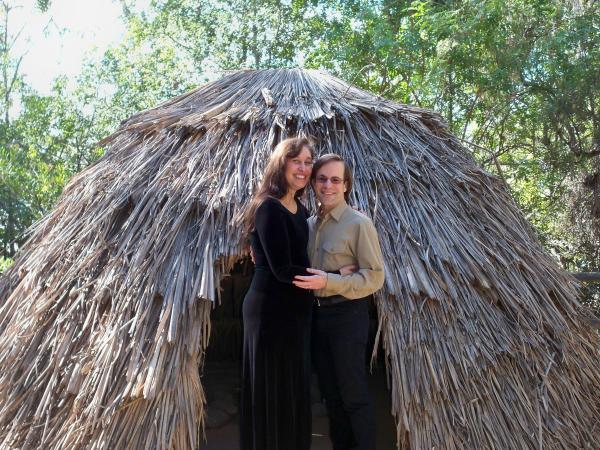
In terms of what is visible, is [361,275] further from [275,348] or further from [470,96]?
[470,96]

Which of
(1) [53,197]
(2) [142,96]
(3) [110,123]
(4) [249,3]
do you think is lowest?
(1) [53,197]

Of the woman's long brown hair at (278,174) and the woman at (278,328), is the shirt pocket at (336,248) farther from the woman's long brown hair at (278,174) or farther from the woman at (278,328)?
the woman's long brown hair at (278,174)

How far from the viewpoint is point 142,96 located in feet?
34.9

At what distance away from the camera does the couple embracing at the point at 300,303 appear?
3021 millimetres

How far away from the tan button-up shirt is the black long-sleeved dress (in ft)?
0.47

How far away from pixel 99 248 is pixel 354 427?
1.71m

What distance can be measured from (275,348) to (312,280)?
0.36 m

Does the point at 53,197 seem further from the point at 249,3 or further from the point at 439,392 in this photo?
the point at 439,392

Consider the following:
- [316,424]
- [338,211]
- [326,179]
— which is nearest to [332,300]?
[338,211]

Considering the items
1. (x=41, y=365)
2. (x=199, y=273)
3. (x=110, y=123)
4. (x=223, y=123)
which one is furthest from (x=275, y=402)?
(x=110, y=123)

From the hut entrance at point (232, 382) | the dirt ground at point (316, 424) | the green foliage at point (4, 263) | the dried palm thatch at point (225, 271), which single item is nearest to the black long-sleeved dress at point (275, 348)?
the dried palm thatch at point (225, 271)

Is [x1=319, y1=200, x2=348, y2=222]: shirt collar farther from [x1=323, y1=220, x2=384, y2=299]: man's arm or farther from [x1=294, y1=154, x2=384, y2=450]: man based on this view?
[x1=323, y1=220, x2=384, y2=299]: man's arm

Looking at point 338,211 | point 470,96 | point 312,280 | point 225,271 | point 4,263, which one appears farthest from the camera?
point 470,96

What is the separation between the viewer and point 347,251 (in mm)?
3189
